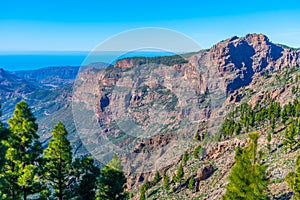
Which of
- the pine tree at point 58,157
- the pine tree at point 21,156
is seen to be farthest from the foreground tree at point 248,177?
the pine tree at point 21,156

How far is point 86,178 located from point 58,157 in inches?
126

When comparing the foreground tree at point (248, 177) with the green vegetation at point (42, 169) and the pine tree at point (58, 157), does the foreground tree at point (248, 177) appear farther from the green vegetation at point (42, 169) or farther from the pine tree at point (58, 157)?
the pine tree at point (58, 157)

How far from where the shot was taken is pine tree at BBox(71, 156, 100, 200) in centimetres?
2217

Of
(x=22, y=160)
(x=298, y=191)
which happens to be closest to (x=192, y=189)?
(x=298, y=191)

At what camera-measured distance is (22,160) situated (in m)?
17.6

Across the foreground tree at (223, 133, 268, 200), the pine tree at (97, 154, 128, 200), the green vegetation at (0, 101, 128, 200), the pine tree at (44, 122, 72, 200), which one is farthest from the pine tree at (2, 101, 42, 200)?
the foreground tree at (223, 133, 268, 200)

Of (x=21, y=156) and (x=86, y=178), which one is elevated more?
(x=21, y=156)

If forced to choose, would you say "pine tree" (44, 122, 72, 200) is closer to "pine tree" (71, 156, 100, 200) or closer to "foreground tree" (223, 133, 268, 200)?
"pine tree" (71, 156, 100, 200)

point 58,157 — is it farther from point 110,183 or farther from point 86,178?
point 110,183

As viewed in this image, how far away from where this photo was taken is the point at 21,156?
57.9 ft

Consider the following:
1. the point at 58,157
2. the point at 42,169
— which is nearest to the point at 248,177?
the point at 58,157

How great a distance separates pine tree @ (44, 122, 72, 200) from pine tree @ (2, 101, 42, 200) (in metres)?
1.89

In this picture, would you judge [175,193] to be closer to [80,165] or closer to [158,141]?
[80,165]

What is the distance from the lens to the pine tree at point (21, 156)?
669 inches
